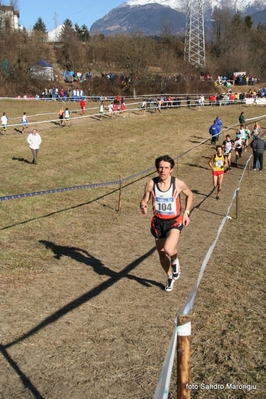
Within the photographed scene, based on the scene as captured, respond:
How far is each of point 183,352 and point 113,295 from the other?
3.99 meters

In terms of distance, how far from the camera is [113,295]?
702 cm

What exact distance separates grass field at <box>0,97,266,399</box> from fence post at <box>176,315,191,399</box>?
1.38 meters

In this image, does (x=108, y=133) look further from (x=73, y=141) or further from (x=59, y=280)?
(x=59, y=280)

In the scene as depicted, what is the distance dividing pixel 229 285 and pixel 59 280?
2.90 m

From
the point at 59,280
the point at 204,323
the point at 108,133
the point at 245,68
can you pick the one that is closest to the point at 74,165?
the point at 108,133

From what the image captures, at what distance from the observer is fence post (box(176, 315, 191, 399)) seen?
3.06 meters

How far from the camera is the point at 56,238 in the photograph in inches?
412

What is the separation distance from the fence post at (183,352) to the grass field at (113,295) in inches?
54.2

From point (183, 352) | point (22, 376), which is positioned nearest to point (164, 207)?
point (22, 376)

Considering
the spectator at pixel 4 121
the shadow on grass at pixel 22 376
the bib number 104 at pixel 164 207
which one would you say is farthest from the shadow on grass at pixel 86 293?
the spectator at pixel 4 121

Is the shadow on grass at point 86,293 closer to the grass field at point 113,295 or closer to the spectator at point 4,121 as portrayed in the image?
the grass field at point 113,295

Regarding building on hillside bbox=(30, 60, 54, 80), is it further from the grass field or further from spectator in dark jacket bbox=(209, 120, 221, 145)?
the grass field

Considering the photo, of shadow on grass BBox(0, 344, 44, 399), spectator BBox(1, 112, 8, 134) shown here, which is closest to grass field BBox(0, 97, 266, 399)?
shadow on grass BBox(0, 344, 44, 399)

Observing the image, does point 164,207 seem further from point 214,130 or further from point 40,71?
point 40,71
